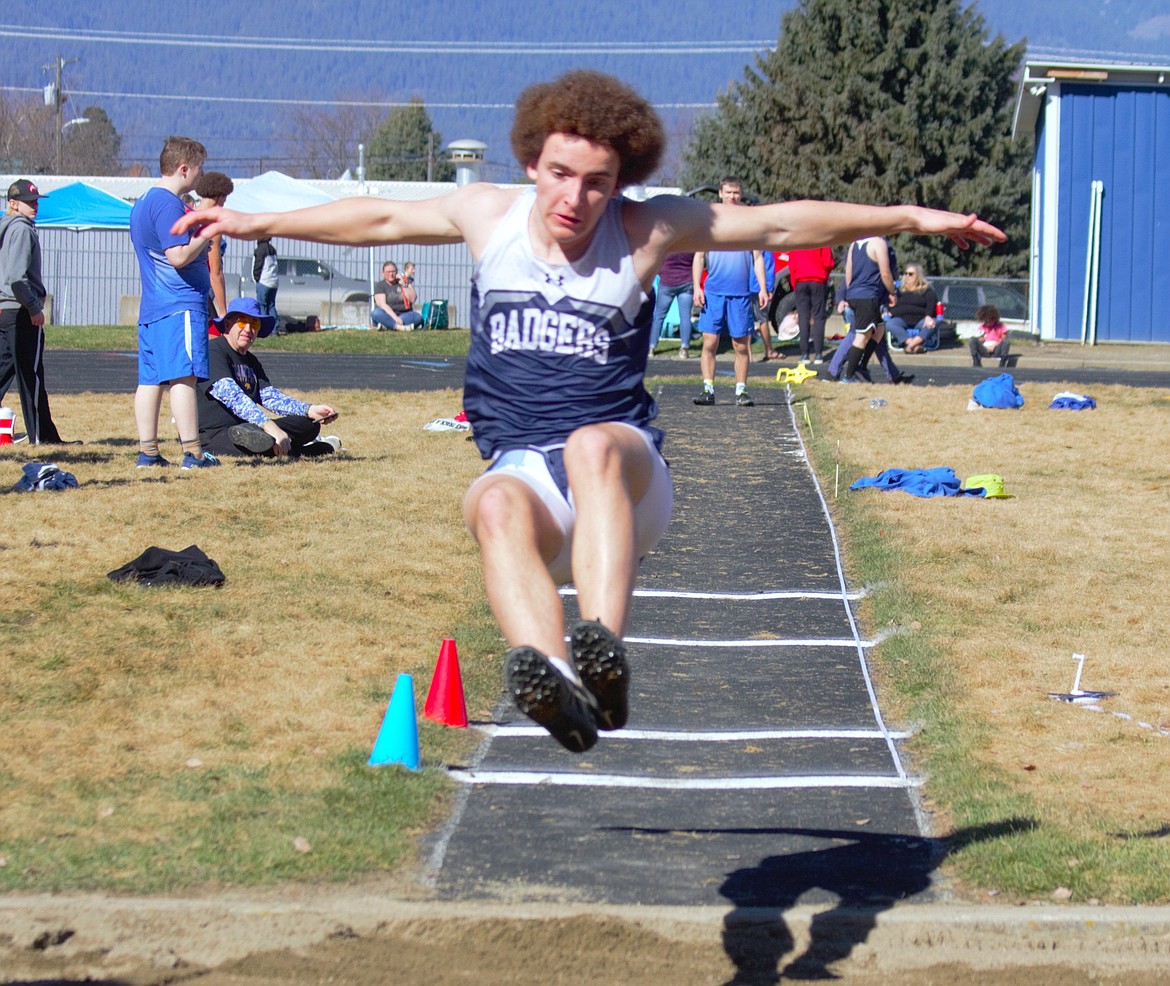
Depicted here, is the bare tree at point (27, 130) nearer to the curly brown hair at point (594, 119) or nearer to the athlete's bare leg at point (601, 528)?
the curly brown hair at point (594, 119)

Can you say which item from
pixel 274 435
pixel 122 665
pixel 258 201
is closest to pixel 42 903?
pixel 122 665

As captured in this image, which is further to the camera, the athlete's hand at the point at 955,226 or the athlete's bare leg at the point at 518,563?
the athlete's hand at the point at 955,226

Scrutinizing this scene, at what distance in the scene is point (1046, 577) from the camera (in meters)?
8.77

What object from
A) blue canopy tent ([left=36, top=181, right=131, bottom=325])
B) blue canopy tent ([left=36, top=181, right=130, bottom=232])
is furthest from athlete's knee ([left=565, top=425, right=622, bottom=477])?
blue canopy tent ([left=36, top=181, right=131, bottom=325])

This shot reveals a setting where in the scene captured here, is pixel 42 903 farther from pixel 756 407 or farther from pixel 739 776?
pixel 756 407

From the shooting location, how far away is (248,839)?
4867mm

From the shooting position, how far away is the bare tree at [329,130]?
9962 cm

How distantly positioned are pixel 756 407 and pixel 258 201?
16225 mm

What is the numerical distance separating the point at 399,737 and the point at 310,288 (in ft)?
96.6

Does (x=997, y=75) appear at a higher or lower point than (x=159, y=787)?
higher

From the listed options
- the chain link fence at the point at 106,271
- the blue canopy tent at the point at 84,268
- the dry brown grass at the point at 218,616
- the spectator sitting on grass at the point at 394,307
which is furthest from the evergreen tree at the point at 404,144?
the dry brown grass at the point at 218,616

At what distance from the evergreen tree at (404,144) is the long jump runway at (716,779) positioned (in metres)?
79.5

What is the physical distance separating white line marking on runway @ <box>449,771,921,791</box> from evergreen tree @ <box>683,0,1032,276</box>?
3743 centimetres

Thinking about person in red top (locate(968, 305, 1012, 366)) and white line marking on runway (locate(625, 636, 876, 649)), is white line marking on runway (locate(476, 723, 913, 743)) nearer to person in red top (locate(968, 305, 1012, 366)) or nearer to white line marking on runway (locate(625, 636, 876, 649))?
white line marking on runway (locate(625, 636, 876, 649))
